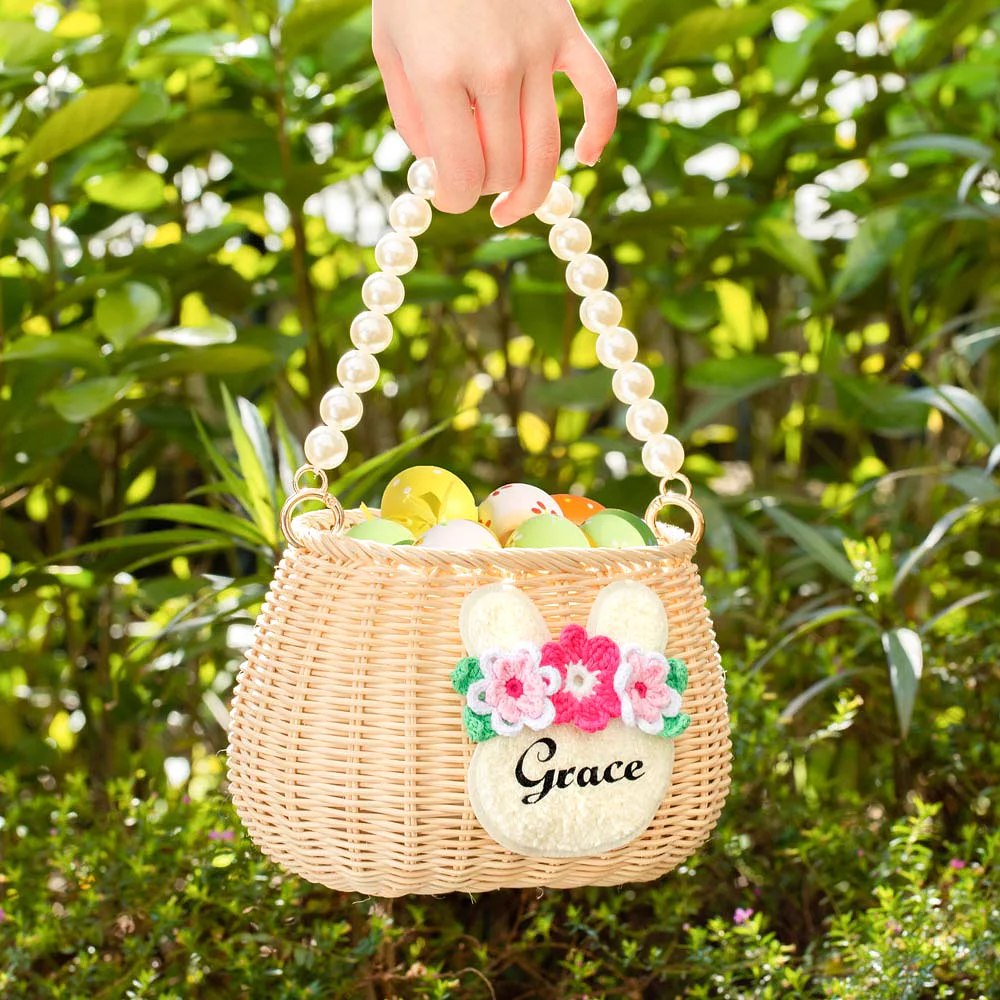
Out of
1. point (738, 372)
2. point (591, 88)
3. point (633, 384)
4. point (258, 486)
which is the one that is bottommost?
point (738, 372)

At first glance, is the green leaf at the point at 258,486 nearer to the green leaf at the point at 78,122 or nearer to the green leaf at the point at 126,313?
the green leaf at the point at 126,313

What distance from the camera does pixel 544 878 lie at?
0.87 m

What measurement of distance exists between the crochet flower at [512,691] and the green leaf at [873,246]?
3.35 feet

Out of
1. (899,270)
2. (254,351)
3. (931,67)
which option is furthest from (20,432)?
(931,67)

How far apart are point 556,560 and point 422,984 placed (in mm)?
546

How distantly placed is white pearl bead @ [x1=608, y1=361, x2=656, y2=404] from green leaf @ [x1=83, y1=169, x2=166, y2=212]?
915 mm

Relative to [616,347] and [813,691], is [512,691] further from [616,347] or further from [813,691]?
[813,691]

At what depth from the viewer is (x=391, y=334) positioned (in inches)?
34.9

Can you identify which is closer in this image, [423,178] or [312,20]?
[423,178]

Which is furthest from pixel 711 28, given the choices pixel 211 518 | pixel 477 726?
pixel 477 726

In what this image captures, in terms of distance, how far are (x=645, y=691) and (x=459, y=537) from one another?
0.56 ft

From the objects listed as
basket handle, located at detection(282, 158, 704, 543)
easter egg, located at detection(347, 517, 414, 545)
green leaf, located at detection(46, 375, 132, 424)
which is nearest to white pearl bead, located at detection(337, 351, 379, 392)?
basket handle, located at detection(282, 158, 704, 543)

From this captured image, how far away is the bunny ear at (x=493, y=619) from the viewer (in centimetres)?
80

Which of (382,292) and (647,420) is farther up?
(382,292)
